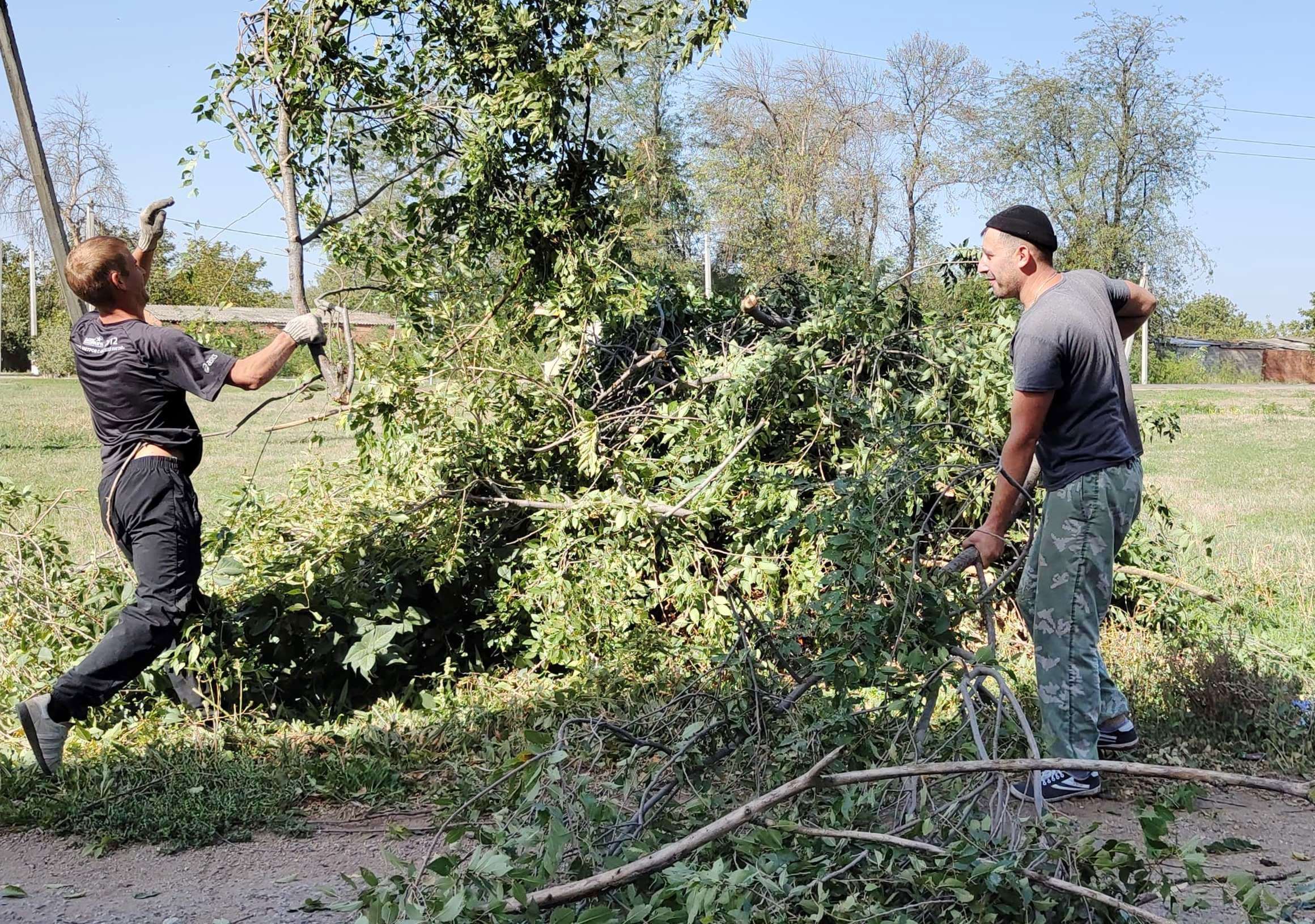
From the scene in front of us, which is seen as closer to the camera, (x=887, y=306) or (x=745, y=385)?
(x=745, y=385)

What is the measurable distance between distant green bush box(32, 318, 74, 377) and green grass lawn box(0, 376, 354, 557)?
571 inches

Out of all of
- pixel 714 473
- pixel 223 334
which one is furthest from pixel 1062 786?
pixel 223 334

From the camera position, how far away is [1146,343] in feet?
140

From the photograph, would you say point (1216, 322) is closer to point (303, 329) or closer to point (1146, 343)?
point (1146, 343)

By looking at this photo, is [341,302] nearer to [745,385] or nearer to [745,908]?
[745,385]

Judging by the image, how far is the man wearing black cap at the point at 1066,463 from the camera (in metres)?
3.79

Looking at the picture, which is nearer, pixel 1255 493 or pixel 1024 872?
pixel 1024 872

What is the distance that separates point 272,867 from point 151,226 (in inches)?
112

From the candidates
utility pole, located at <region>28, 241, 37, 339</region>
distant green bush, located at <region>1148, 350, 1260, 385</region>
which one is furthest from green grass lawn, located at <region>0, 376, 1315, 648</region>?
utility pole, located at <region>28, 241, 37, 339</region>

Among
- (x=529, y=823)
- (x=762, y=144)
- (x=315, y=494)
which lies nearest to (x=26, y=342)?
(x=762, y=144)

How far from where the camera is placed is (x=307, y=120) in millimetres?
5578

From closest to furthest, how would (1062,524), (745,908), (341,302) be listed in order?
(745,908) < (1062,524) < (341,302)

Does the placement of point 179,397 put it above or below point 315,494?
above

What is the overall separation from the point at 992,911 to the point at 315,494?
14.8 feet
